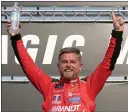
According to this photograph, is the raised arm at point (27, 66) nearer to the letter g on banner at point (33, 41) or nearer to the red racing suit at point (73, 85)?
the red racing suit at point (73, 85)

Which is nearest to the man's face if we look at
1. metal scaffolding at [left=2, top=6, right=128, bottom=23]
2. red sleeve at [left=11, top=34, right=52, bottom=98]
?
red sleeve at [left=11, top=34, right=52, bottom=98]

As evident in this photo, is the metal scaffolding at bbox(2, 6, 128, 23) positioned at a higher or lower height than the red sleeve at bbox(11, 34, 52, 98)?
higher

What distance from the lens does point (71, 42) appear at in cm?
281

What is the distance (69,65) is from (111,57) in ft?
0.60

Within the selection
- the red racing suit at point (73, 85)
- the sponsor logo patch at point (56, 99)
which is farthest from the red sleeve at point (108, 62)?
the sponsor logo patch at point (56, 99)

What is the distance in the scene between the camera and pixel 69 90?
146cm

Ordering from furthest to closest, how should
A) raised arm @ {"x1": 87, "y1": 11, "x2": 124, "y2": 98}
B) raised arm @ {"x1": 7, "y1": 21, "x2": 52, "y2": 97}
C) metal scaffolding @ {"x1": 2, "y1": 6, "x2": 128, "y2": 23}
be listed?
1. metal scaffolding @ {"x1": 2, "y1": 6, "x2": 128, "y2": 23}
2. raised arm @ {"x1": 7, "y1": 21, "x2": 52, "y2": 97}
3. raised arm @ {"x1": 87, "y1": 11, "x2": 124, "y2": 98}

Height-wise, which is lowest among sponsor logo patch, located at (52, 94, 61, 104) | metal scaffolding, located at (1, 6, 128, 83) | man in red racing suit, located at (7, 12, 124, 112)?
sponsor logo patch, located at (52, 94, 61, 104)

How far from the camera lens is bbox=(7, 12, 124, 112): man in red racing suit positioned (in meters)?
1.38

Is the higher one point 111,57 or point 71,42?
point 111,57

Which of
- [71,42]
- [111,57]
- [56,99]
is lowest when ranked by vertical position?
[56,99]

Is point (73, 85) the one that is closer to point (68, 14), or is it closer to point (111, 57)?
point (111, 57)

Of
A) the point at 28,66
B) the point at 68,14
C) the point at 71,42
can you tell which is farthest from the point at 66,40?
the point at 28,66

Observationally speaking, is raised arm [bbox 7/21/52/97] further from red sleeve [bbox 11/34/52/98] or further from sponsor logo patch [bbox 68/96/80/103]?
sponsor logo patch [bbox 68/96/80/103]
